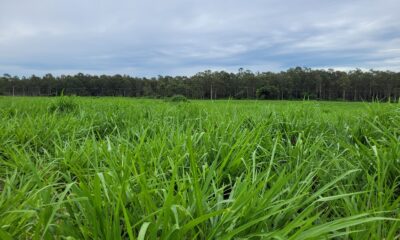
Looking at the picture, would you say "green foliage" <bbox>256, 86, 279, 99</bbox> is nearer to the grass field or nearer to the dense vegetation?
the dense vegetation

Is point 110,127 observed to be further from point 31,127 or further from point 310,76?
point 310,76

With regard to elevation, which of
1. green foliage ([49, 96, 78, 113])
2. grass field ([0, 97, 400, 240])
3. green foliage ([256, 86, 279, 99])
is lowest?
grass field ([0, 97, 400, 240])

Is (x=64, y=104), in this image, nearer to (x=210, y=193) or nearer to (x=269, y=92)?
(x=210, y=193)

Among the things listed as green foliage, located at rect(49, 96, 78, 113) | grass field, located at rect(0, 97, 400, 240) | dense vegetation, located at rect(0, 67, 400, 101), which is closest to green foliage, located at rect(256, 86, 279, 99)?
dense vegetation, located at rect(0, 67, 400, 101)

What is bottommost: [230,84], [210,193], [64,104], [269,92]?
[210,193]

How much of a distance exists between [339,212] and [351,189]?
0.85 ft

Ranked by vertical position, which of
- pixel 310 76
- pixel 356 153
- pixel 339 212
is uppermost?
pixel 310 76

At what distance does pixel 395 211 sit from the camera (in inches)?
72.6

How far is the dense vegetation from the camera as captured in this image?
242 feet

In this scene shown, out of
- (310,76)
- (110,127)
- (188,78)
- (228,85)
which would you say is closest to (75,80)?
(188,78)

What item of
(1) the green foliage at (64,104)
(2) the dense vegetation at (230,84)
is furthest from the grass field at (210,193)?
(2) the dense vegetation at (230,84)

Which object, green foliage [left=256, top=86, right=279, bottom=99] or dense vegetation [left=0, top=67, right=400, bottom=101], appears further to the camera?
dense vegetation [left=0, top=67, right=400, bottom=101]

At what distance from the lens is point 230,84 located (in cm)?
8012

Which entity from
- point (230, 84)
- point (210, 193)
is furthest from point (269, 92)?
point (210, 193)
